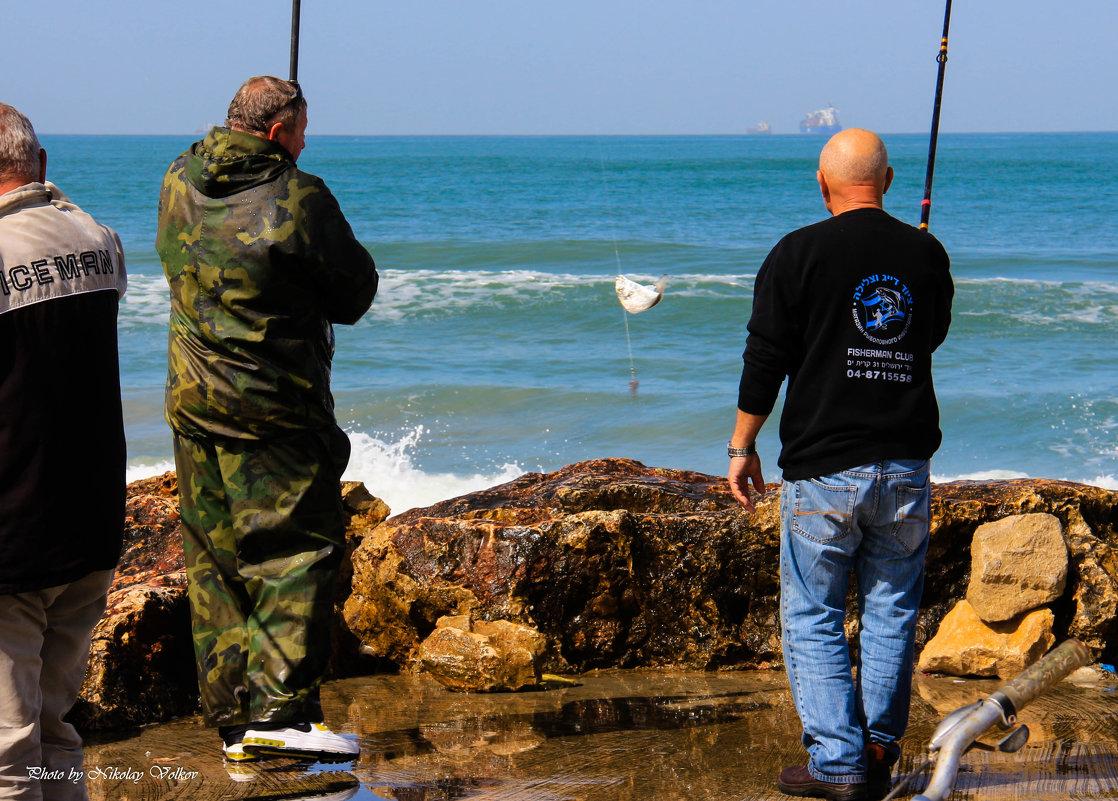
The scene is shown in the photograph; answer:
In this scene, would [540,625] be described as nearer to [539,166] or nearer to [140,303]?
[140,303]

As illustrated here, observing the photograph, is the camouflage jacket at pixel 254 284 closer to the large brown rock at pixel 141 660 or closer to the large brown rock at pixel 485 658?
the large brown rock at pixel 141 660

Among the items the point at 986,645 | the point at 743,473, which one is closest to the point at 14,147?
the point at 743,473

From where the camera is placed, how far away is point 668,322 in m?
16.9

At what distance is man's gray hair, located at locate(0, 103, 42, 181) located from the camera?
95.1 inches

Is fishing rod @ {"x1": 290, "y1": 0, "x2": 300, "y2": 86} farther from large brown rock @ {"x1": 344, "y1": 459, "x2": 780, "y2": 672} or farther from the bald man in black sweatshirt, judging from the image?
the bald man in black sweatshirt

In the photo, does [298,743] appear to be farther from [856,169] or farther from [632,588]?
[856,169]

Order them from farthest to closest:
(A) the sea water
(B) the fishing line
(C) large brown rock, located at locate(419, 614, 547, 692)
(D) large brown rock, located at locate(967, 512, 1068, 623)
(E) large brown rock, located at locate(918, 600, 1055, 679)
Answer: (B) the fishing line → (A) the sea water → (D) large brown rock, located at locate(967, 512, 1068, 623) → (E) large brown rock, located at locate(918, 600, 1055, 679) → (C) large brown rock, located at locate(419, 614, 547, 692)

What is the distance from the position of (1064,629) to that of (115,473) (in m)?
3.13

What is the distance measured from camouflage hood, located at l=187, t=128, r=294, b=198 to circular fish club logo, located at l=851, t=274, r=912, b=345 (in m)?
1.50

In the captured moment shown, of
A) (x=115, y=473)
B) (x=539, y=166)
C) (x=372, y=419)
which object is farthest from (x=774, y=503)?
(x=539, y=166)

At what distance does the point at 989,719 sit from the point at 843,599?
1051 mm

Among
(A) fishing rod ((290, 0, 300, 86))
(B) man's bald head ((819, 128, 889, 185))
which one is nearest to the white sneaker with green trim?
(B) man's bald head ((819, 128, 889, 185))

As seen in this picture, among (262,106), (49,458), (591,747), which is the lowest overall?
(591,747)

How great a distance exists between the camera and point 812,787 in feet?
9.16
